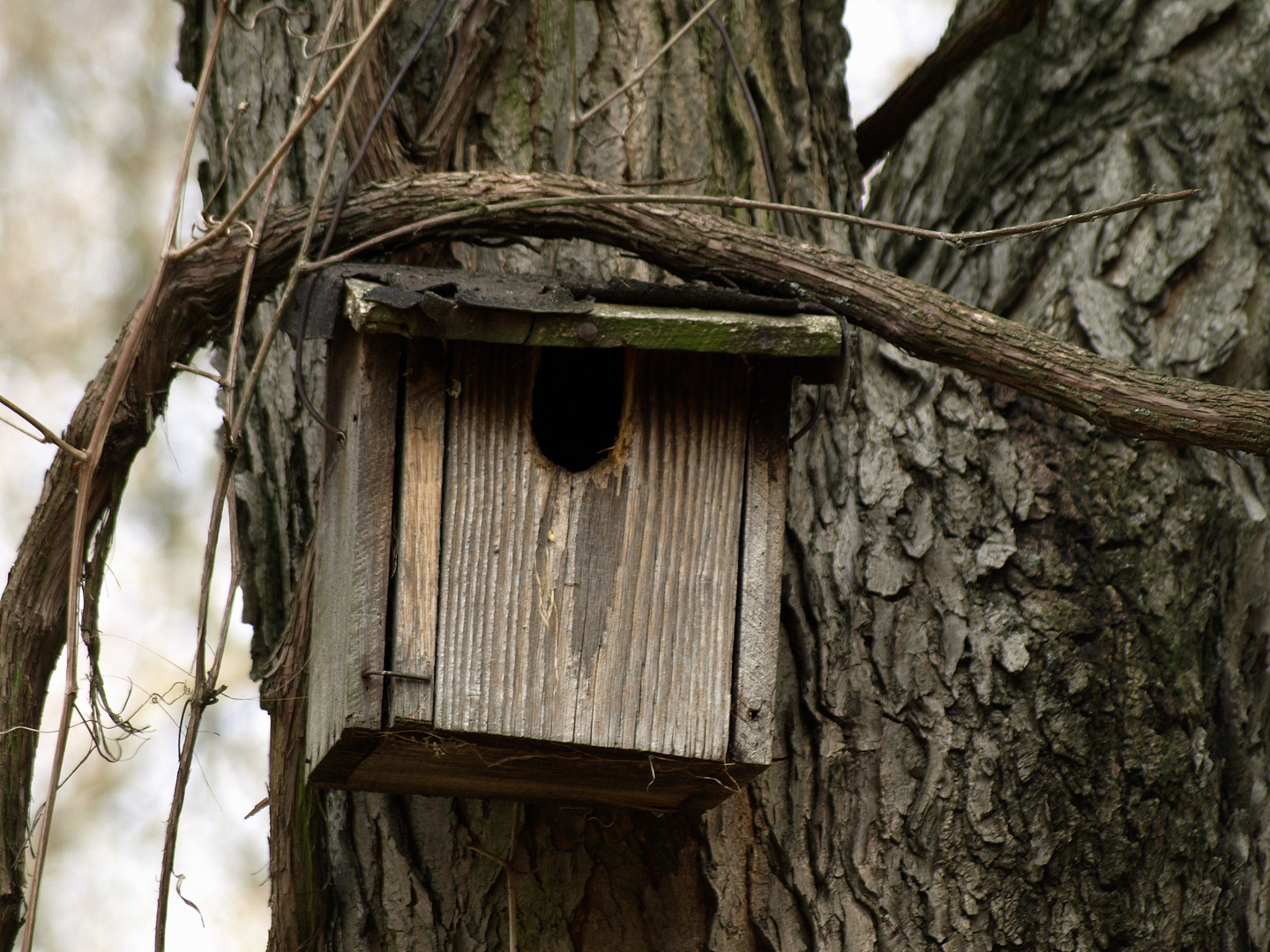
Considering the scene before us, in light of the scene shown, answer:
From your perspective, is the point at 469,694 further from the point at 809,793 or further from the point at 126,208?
the point at 126,208

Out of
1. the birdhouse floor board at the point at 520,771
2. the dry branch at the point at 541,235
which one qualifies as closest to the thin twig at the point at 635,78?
the dry branch at the point at 541,235

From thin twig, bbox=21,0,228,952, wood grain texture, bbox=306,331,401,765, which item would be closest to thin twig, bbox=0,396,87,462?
thin twig, bbox=21,0,228,952

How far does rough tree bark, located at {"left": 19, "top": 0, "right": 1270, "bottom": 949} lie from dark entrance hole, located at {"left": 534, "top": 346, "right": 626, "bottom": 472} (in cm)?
27

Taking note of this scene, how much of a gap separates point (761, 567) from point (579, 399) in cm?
58

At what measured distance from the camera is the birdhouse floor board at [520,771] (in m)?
1.84

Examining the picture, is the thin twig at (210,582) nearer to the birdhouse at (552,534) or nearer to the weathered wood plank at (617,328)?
the birdhouse at (552,534)

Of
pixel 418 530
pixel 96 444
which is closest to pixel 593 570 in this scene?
pixel 418 530

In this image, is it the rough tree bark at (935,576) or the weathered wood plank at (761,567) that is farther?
the rough tree bark at (935,576)

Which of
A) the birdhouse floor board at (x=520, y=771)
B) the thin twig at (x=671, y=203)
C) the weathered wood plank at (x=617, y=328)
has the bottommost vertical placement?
the birdhouse floor board at (x=520, y=771)

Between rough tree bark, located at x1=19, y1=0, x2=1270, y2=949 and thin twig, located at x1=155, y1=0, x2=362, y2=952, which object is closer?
thin twig, located at x1=155, y1=0, x2=362, y2=952

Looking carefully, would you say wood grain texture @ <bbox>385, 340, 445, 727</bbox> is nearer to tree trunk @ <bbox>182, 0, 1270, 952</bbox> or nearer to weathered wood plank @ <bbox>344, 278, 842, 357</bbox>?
weathered wood plank @ <bbox>344, 278, 842, 357</bbox>

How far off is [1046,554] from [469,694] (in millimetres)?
1174

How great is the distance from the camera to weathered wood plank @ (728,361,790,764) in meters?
1.86

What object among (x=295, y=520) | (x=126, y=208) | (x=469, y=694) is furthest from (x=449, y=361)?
(x=126, y=208)
